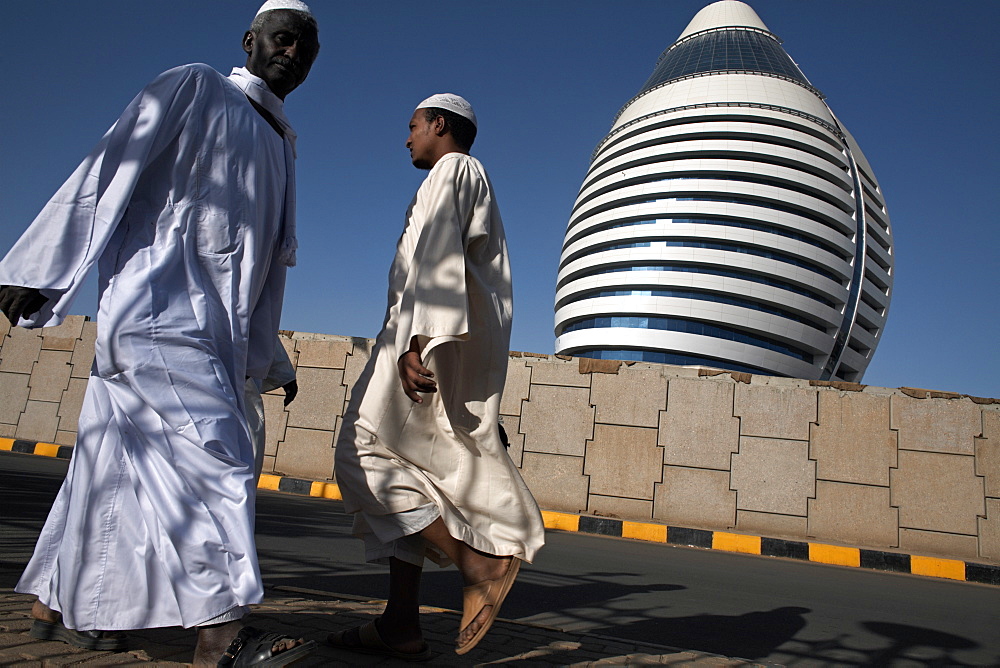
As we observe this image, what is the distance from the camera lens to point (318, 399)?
7840mm

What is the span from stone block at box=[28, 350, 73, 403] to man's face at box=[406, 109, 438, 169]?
818 cm

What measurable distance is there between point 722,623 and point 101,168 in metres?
2.81

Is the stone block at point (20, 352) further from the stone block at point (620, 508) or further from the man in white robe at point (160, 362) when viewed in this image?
the man in white robe at point (160, 362)

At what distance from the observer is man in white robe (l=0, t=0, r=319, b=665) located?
1.53 meters

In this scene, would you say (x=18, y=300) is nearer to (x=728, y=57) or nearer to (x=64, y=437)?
(x=64, y=437)

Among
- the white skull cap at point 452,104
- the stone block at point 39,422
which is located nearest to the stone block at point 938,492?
the white skull cap at point 452,104

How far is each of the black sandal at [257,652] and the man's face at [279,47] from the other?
4.95ft

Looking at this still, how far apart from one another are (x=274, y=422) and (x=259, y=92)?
21.4ft

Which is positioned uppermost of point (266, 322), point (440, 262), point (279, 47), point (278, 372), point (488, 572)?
point (279, 47)

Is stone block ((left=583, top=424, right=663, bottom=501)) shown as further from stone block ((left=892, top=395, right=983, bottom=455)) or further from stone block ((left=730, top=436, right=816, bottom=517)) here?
stone block ((left=892, top=395, right=983, bottom=455))

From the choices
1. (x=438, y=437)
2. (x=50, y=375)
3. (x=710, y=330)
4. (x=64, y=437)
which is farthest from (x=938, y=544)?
(x=710, y=330)

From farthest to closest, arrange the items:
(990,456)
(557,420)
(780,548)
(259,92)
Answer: (557,420), (990,456), (780,548), (259,92)

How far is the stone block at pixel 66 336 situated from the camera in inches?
348

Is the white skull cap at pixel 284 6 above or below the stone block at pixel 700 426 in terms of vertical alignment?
above
